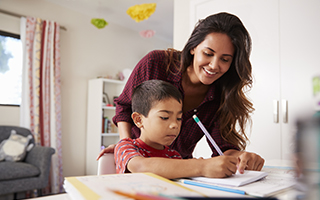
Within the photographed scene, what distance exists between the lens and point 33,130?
3762 mm

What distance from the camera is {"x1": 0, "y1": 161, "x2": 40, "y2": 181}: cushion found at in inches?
112

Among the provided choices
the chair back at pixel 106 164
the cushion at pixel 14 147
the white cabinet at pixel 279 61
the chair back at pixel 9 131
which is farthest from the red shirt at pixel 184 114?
the chair back at pixel 9 131

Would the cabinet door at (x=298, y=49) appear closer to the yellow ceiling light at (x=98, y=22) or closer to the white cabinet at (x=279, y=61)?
the white cabinet at (x=279, y=61)

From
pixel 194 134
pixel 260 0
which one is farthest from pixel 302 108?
pixel 260 0

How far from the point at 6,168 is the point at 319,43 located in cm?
321

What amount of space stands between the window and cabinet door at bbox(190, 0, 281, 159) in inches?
126

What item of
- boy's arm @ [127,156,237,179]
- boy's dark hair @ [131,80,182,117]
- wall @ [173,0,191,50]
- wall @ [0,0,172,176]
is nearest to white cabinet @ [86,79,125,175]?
wall @ [0,0,172,176]

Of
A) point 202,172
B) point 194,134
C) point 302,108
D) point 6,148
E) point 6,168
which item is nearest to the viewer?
point 302,108

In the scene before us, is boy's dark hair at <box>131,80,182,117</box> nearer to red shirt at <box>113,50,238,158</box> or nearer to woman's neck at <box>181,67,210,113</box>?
red shirt at <box>113,50,238,158</box>

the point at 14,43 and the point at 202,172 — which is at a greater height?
the point at 14,43

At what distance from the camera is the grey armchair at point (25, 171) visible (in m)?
2.85

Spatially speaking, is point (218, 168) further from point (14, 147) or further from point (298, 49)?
point (14, 147)

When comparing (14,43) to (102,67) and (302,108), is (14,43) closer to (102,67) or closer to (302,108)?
(102,67)

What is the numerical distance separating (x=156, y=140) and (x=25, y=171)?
2652 mm
